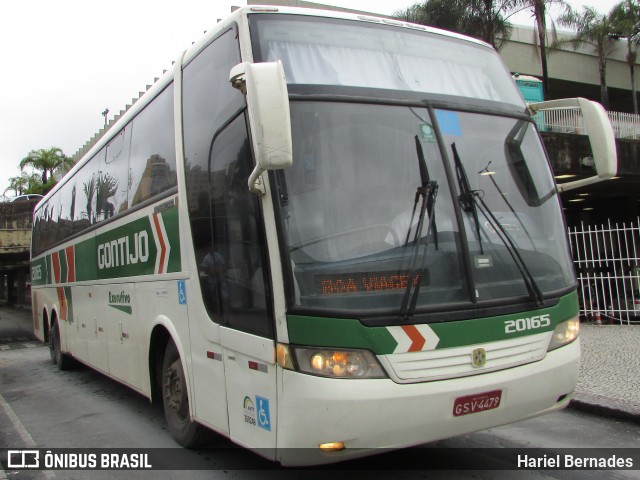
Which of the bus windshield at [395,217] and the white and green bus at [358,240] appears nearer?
the white and green bus at [358,240]

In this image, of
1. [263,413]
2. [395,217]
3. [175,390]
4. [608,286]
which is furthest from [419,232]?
[608,286]

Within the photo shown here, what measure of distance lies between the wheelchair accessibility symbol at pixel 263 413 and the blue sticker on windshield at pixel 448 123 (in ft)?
7.06

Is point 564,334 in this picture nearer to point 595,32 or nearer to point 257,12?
point 257,12

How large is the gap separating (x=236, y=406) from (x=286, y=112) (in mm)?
2040

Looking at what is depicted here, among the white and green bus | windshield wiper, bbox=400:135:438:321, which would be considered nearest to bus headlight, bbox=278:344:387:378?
the white and green bus

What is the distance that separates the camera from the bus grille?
3.49 m

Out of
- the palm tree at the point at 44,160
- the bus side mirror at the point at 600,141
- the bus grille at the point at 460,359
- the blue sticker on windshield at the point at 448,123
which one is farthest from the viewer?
the palm tree at the point at 44,160

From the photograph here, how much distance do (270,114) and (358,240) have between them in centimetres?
96

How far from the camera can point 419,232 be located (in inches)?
146

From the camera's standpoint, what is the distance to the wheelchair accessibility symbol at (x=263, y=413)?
3633 mm

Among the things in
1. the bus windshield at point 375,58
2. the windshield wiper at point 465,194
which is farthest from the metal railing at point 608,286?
the windshield wiper at point 465,194

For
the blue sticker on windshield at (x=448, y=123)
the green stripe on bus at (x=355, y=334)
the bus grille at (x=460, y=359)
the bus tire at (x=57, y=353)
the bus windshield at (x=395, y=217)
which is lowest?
the bus tire at (x=57, y=353)

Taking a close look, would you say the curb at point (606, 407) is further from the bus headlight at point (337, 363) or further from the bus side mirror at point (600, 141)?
the bus headlight at point (337, 363)

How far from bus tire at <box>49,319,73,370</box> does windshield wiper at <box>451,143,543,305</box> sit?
8922 mm
